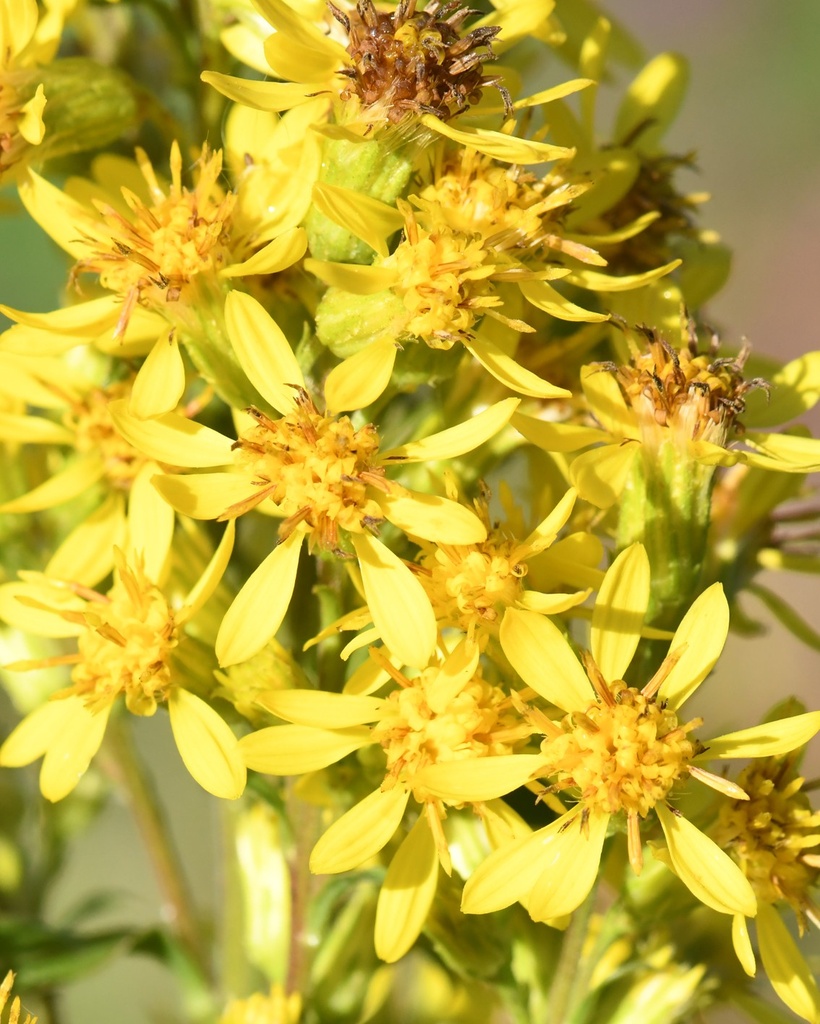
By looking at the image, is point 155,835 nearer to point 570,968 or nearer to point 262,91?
point 570,968

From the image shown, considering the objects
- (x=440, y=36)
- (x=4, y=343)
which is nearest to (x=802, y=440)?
(x=440, y=36)

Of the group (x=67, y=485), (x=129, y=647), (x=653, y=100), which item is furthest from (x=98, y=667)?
(x=653, y=100)

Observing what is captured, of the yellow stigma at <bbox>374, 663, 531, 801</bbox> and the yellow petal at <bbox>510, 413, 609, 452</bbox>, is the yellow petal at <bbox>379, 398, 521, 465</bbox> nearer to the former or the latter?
the yellow petal at <bbox>510, 413, 609, 452</bbox>

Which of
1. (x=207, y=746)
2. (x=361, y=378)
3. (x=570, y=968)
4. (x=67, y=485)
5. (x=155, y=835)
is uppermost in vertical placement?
(x=361, y=378)

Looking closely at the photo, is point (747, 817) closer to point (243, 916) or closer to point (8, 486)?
point (243, 916)

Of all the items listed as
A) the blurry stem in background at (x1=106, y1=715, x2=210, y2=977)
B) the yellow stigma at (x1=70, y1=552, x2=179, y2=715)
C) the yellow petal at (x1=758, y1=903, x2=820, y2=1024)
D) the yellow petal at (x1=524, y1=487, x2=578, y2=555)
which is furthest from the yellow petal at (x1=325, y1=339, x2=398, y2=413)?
the blurry stem in background at (x1=106, y1=715, x2=210, y2=977)

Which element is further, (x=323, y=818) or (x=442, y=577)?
(x=323, y=818)

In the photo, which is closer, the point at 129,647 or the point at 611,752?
the point at 611,752
